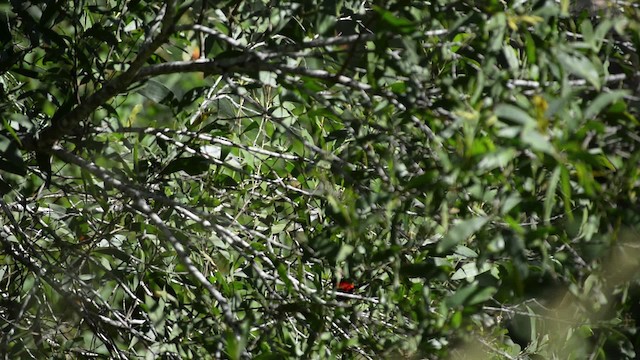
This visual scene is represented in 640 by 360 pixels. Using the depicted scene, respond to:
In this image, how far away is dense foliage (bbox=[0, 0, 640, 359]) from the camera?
109 cm

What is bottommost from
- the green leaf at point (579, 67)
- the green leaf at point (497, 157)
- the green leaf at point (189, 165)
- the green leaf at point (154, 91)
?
the green leaf at point (189, 165)

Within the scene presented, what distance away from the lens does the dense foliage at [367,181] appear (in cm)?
109

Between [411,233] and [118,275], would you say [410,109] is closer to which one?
[411,233]

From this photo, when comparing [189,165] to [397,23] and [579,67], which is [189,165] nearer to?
[397,23]

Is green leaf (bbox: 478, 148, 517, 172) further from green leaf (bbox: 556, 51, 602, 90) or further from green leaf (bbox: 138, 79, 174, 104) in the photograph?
green leaf (bbox: 138, 79, 174, 104)

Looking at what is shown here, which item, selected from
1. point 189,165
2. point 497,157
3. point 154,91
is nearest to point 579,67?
point 497,157

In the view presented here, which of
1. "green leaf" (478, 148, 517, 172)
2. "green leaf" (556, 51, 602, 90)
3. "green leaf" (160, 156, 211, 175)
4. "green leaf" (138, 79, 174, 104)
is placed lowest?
"green leaf" (160, 156, 211, 175)

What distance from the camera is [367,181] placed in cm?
153

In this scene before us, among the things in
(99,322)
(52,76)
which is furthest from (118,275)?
(52,76)

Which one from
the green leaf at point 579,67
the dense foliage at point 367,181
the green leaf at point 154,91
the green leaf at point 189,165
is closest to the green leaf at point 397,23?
the dense foliage at point 367,181

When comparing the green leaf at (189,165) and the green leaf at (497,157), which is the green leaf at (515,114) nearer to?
the green leaf at (497,157)

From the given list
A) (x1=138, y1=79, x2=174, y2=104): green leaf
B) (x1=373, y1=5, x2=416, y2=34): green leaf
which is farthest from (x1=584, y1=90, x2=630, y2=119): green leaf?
(x1=138, y1=79, x2=174, y2=104): green leaf

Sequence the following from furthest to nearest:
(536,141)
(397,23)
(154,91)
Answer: (154,91) → (397,23) → (536,141)

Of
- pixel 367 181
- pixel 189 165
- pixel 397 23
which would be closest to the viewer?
pixel 397 23
